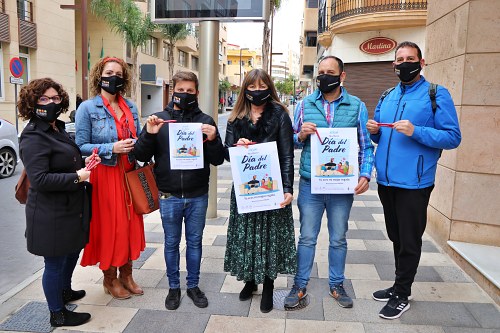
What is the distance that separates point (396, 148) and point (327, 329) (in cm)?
154

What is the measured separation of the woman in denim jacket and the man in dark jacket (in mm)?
236

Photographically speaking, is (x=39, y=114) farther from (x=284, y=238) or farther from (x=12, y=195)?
(x=12, y=195)

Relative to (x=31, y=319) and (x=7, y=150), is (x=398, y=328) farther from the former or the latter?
(x=7, y=150)

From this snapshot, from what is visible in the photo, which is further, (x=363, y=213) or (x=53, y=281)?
(x=363, y=213)

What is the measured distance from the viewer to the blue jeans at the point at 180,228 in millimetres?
3625

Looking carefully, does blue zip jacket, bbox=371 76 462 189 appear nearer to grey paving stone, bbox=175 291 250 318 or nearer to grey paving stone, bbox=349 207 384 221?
grey paving stone, bbox=175 291 250 318

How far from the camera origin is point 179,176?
3.56m

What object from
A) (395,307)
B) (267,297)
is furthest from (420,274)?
(267,297)

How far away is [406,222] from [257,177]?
1289mm

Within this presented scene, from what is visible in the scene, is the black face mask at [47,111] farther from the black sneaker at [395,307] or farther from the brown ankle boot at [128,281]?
the black sneaker at [395,307]

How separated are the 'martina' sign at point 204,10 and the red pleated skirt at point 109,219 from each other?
2.98 metres

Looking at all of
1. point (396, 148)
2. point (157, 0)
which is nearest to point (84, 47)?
point (157, 0)

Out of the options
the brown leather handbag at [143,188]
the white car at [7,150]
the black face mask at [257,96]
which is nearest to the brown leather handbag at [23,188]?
the brown leather handbag at [143,188]

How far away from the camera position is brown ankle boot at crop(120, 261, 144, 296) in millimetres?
3945
